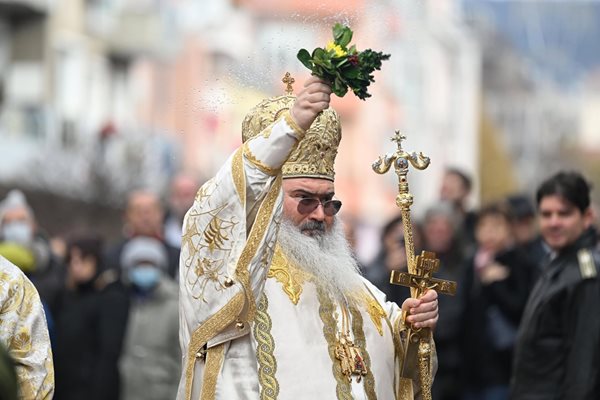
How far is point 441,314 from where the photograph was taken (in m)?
11.6

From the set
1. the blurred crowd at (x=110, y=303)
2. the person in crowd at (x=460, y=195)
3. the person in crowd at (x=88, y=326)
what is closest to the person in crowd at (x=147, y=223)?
the blurred crowd at (x=110, y=303)

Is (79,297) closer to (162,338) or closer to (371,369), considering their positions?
(162,338)

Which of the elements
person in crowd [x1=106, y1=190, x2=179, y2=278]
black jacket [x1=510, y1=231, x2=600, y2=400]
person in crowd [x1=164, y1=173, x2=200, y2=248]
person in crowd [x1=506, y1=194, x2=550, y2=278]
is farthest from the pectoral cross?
person in crowd [x1=164, y1=173, x2=200, y2=248]

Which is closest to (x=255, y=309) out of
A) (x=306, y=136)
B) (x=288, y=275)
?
(x=288, y=275)

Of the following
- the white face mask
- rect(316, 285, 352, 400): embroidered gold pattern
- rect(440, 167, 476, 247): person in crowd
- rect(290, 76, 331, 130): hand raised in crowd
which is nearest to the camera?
rect(290, 76, 331, 130): hand raised in crowd

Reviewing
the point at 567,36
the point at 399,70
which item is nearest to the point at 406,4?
the point at 399,70

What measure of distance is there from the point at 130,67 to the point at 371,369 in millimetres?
38714

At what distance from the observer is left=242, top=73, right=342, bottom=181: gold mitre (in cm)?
677

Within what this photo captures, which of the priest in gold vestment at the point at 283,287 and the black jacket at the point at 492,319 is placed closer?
the priest in gold vestment at the point at 283,287

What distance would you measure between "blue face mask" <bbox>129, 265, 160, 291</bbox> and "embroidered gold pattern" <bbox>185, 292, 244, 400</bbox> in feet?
16.5

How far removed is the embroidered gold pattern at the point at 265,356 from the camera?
650 cm

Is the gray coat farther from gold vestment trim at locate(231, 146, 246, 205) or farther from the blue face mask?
gold vestment trim at locate(231, 146, 246, 205)

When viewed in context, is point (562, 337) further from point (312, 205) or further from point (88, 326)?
point (88, 326)

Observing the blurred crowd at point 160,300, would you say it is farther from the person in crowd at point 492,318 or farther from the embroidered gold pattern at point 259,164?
the embroidered gold pattern at point 259,164
